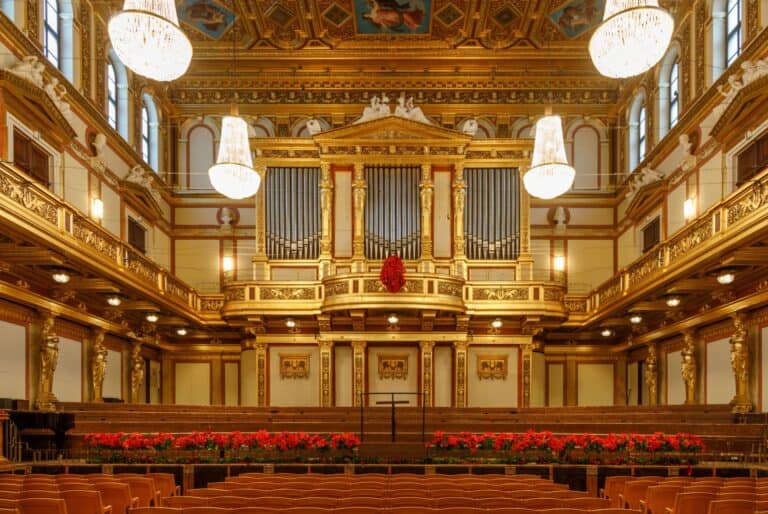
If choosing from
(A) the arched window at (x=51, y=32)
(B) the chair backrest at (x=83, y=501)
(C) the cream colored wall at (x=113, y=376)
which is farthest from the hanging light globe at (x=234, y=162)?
(C) the cream colored wall at (x=113, y=376)

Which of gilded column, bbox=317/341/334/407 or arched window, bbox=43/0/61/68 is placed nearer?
arched window, bbox=43/0/61/68

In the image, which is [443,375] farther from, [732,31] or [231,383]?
[732,31]

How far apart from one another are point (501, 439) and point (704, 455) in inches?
126

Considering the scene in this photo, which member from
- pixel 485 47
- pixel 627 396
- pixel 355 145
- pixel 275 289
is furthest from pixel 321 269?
pixel 627 396

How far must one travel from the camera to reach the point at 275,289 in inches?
785

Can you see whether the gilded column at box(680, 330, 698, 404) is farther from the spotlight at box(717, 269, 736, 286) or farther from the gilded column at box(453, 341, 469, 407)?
the gilded column at box(453, 341, 469, 407)

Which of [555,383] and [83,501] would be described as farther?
[555,383]

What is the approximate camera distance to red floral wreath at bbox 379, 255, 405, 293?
18.6 meters

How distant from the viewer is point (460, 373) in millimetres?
20203

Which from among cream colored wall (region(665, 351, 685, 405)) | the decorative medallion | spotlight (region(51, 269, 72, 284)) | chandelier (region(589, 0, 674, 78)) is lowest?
cream colored wall (region(665, 351, 685, 405))

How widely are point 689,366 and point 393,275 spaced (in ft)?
25.3

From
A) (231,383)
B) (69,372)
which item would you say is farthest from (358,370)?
(69,372)

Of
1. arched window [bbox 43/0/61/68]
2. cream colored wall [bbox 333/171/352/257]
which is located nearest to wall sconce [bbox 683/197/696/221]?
cream colored wall [bbox 333/171/352/257]

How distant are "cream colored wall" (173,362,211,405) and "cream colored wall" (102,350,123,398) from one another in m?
4.10
